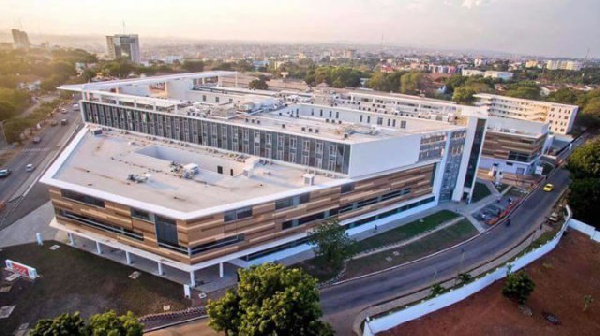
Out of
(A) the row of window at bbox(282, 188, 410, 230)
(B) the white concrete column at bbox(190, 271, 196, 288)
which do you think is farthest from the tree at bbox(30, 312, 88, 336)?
(A) the row of window at bbox(282, 188, 410, 230)

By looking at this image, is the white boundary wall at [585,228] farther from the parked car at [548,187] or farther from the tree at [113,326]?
the tree at [113,326]

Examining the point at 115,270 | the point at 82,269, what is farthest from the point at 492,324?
the point at 82,269

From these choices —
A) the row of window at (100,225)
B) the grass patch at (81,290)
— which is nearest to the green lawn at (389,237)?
the grass patch at (81,290)

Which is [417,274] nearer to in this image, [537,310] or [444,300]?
[444,300]

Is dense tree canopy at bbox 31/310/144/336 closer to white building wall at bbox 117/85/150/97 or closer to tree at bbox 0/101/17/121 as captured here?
white building wall at bbox 117/85/150/97

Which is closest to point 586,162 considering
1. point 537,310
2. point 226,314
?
point 537,310

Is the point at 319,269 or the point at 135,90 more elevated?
the point at 135,90
